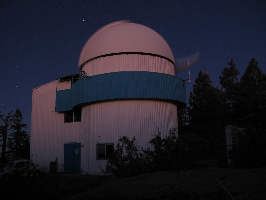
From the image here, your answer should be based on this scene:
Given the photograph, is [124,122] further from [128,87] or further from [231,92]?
[231,92]

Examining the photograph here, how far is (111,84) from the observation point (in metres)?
15.4

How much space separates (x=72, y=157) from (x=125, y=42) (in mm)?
9475

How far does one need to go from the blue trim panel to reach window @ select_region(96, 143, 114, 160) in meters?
2.86

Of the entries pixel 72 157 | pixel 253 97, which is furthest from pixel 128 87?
pixel 253 97

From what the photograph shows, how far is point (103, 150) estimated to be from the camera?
15.9 m

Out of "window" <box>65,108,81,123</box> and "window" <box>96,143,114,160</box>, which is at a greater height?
"window" <box>65,108,81,123</box>

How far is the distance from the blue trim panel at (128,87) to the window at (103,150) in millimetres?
2862

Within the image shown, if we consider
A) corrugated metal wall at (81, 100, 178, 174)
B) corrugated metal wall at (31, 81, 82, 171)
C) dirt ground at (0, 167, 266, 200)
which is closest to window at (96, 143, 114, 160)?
corrugated metal wall at (81, 100, 178, 174)

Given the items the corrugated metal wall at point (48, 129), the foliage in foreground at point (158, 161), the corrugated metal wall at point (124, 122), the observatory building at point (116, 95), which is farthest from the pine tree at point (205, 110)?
the foliage in foreground at point (158, 161)

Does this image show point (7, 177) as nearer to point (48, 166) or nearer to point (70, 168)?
point (70, 168)

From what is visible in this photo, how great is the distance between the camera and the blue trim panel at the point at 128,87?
15258 mm

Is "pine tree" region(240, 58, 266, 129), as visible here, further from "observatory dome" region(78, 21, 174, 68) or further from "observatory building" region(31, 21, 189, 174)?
"observatory dome" region(78, 21, 174, 68)

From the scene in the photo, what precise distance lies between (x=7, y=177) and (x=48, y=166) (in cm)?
1289

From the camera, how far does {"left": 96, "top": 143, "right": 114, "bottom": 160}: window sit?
620 inches
